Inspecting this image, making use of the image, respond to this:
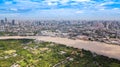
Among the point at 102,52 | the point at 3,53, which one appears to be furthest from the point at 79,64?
the point at 3,53

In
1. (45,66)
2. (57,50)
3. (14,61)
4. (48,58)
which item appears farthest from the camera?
(57,50)

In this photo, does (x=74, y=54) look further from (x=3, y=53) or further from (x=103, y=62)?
(x=3, y=53)

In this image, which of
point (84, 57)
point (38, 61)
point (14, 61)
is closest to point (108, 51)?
point (84, 57)

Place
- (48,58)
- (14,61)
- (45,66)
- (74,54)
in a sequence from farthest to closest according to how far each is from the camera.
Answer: (74,54), (48,58), (14,61), (45,66)

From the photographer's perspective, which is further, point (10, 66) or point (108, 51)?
point (108, 51)

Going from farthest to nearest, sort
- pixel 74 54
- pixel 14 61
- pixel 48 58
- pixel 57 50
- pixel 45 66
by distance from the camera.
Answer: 1. pixel 57 50
2. pixel 74 54
3. pixel 48 58
4. pixel 14 61
5. pixel 45 66

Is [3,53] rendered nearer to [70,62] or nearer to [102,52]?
[70,62]

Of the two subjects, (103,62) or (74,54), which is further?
(74,54)

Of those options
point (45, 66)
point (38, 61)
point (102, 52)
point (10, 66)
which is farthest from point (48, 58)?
point (102, 52)
